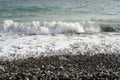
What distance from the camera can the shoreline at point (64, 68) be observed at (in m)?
6.31

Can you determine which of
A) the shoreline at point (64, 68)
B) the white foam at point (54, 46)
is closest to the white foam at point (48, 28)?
the white foam at point (54, 46)

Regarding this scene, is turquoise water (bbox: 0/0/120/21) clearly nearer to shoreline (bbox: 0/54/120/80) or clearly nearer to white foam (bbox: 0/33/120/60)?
white foam (bbox: 0/33/120/60)

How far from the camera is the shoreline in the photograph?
6.31m

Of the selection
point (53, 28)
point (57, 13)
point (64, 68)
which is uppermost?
point (64, 68)

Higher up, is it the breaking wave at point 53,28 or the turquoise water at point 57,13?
the breaking wave at point 53,28

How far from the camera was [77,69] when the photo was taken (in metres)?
6.84

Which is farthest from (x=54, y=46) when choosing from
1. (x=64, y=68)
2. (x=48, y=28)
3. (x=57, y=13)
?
(x=57, y=13)

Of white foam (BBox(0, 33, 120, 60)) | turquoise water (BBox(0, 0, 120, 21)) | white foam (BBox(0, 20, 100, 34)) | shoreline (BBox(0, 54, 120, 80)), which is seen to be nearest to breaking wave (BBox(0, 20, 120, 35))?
white foam (BBox(0, 20, 100, 34))

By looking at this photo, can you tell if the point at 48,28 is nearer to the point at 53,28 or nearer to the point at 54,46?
the point at 53,28

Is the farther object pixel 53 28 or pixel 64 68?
pixel 53 28

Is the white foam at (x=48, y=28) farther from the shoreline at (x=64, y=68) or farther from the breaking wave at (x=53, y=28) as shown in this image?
the shoreline at (x=64, y=68)

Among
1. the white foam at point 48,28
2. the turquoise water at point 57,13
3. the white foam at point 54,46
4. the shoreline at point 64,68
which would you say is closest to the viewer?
the shoreline at point 64,68

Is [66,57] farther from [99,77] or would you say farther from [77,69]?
[99,77]

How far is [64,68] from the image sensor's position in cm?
695
